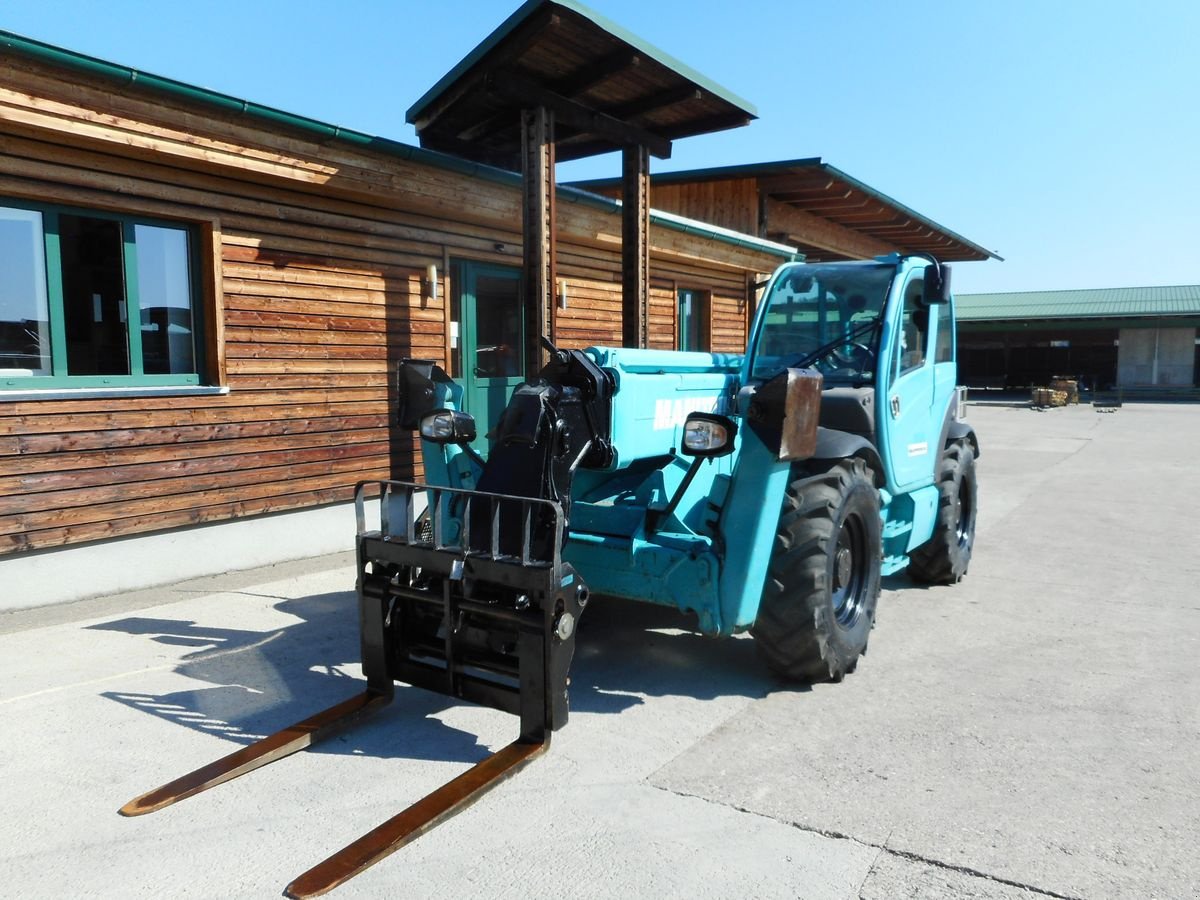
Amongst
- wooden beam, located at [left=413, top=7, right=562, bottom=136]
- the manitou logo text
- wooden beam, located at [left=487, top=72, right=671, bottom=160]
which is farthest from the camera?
wooden beam, located at [left=487, top=72, right=671, bottom=160]

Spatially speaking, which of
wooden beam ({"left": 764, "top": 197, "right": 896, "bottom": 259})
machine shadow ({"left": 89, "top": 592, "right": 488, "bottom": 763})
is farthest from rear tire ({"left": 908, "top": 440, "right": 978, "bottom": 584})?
wooden beam ({"left": 764, "top": 197, "right": 896, "bottom": 259})

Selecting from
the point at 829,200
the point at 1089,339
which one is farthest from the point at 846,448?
the point at 1089,339

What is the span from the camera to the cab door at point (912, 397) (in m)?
5.36

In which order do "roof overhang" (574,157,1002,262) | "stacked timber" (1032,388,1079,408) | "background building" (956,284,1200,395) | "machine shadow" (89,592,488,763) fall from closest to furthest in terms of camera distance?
1. "machine shadow" (89,592,488,763)
2. "roof overhang" (574,157,1002,262)
3. "stacked timber" (1032,388,1079,408)
4. "background building" (956,284,1200,395)

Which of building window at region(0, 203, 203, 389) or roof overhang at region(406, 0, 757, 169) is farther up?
roof overhang at region(406, 0, 757, 169)

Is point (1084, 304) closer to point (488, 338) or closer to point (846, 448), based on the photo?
point (488, 338)

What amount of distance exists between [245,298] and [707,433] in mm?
4563

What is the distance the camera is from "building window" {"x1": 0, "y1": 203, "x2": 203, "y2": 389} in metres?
5.71

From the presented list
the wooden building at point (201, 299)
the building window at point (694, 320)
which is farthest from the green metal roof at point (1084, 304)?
the wooden building at point (201, 299)

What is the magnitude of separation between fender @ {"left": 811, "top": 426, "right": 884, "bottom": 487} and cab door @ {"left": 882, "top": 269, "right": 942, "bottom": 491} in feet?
0.70

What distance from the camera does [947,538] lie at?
20.6 feet

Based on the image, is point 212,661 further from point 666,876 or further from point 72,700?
point 666,876

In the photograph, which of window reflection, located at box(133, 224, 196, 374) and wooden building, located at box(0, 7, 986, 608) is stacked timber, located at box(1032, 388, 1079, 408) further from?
window reflection, located at box(133, 224, 196, 374)

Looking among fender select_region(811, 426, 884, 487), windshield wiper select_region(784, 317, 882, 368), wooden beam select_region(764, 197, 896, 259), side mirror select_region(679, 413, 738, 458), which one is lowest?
fender select_region(811, 426, 884, 487)
